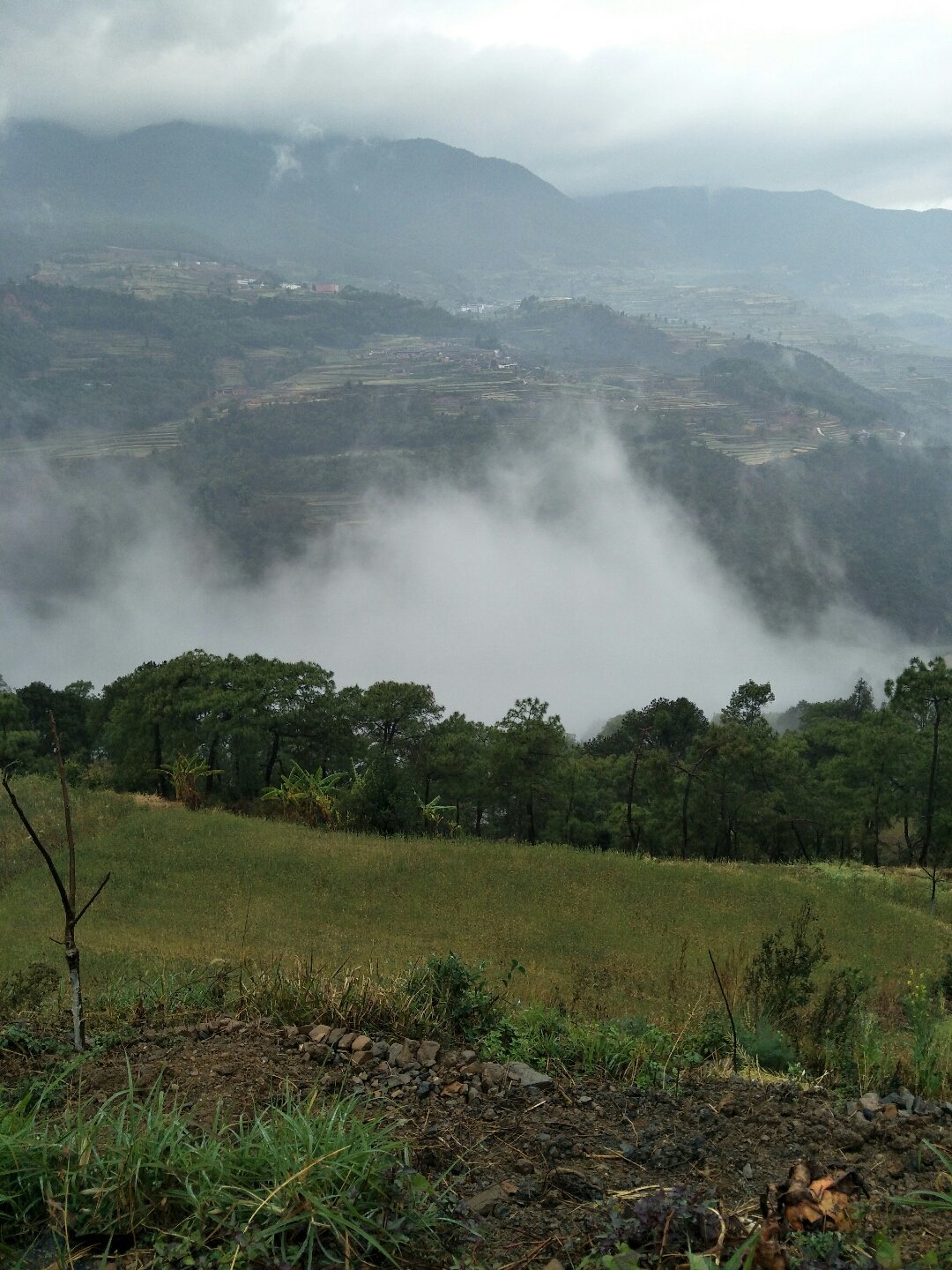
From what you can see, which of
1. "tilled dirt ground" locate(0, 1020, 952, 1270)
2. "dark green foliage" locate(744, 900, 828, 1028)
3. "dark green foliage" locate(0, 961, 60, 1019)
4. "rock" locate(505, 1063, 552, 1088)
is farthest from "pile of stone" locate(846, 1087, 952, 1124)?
"dark green foliage" locate(0, 961, 60, 1019)

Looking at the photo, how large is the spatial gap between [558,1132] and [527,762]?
27.4 m

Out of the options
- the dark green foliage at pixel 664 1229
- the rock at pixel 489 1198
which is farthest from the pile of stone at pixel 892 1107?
the rock at pixel 489 1198

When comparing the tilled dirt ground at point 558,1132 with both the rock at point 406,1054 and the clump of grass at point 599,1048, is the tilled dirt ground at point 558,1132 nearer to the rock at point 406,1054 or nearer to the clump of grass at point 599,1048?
the rock at point 406,1054

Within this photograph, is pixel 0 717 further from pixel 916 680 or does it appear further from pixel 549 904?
pixel 916 680

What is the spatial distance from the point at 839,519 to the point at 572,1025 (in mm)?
181726

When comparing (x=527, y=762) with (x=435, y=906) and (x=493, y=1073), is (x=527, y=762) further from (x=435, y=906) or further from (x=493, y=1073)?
(x=493, y=1073)

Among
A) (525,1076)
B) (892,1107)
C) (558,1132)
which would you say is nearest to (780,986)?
(892,1107)

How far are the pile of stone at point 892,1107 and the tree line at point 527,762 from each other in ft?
78.5

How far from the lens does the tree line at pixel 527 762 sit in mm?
31234

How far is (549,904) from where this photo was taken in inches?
632

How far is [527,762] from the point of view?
103 ft

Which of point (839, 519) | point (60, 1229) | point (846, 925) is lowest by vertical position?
point (846, 925)

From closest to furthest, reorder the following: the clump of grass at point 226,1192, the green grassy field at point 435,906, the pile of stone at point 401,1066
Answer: the clump of grass at point 226,1192 → the pile of stone at point 401,1066 → the green grassy field at point 435,906

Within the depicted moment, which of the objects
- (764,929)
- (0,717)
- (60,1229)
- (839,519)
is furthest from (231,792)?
(839,519)
